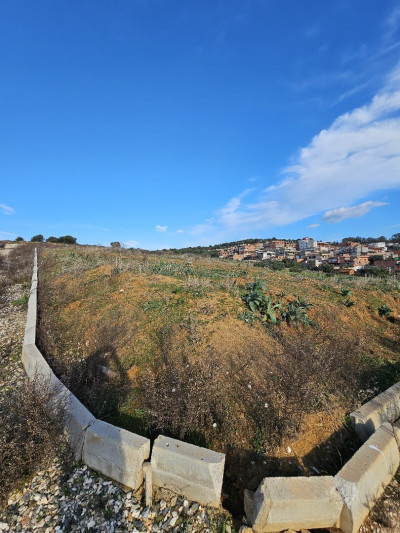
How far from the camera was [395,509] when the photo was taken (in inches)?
109

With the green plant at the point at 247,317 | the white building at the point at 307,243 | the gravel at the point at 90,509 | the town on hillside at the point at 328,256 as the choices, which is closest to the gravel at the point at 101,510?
the gravel at the point at 90,509

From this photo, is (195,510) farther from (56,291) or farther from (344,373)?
(56,291)

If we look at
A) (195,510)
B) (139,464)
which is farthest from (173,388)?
(195,510)

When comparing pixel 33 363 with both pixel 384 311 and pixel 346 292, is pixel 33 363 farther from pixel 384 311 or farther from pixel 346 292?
pixel 384 311

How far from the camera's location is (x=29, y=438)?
10.00ft

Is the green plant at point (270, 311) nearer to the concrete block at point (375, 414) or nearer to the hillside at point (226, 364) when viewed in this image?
the hillside at point (226, 364)

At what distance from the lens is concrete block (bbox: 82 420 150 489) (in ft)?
9.58

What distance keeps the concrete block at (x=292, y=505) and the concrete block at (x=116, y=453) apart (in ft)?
4.04

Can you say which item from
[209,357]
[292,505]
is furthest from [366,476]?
[209,357]

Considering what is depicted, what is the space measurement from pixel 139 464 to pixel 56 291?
8.86 meters

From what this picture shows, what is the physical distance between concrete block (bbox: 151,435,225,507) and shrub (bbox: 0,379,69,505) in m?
1.37

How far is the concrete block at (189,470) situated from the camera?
2.74 meters

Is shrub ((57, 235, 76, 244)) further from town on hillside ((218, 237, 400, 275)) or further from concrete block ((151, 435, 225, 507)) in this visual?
concrete block ((151, 435, 225, 507))

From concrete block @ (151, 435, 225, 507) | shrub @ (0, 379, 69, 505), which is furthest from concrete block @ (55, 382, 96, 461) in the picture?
concrete block @ (151, 435, 225, 507)
